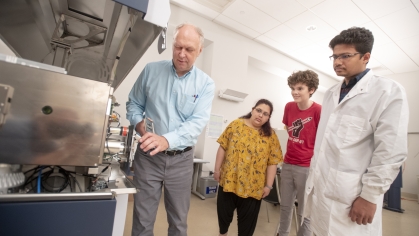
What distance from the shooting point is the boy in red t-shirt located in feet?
5.09

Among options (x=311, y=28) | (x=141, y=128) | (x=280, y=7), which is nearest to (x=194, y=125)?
(x=141, y=128)

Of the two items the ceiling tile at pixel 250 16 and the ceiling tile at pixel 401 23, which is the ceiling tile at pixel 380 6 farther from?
the ceiling tile at pixel 250 16

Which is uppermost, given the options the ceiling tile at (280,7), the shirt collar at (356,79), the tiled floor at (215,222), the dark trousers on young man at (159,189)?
the ceiling tile at (280,7)

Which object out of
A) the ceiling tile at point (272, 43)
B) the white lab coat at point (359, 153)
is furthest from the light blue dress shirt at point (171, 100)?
the ceiling tile at point (272, 43)

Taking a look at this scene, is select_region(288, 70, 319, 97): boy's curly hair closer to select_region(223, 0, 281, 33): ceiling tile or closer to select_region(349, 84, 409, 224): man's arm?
select_region(349, 84, 409, 224): man's arm

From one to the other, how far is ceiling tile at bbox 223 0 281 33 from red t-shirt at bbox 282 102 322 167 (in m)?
2.09

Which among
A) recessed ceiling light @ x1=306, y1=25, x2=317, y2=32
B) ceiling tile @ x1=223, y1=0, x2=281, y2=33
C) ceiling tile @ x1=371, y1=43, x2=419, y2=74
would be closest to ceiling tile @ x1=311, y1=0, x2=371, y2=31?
recessed ceiling light @ x1=306, y1=25, x2=317, y2=32

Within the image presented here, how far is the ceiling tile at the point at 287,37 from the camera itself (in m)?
3.51

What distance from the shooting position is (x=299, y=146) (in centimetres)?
159

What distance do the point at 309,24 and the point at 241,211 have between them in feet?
10.4

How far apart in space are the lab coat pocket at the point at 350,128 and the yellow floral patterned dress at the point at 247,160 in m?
0.57

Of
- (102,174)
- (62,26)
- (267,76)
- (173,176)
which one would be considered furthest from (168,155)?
(267,76)

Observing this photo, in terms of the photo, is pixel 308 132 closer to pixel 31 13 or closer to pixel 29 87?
pixel 29 87

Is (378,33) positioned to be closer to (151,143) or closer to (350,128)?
(350,128)
